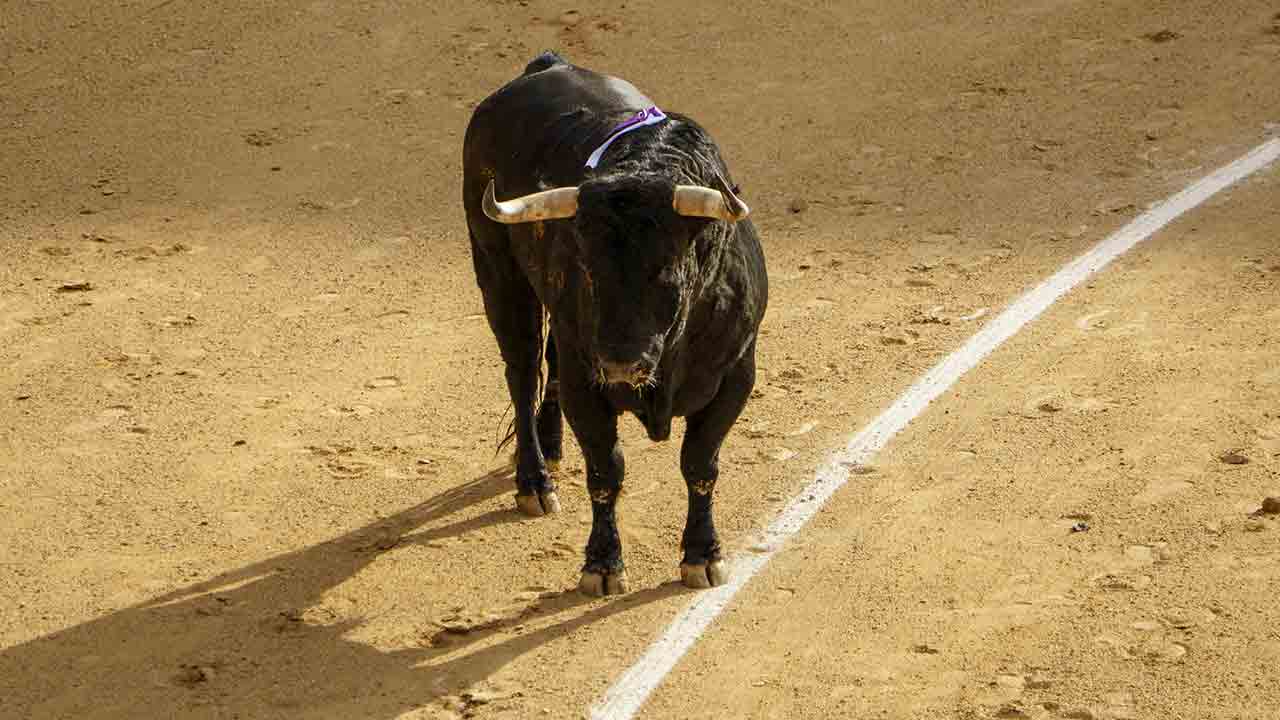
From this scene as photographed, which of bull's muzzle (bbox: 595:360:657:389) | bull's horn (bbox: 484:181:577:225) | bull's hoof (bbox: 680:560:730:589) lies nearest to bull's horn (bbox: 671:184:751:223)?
bull's horn (bbox: 484:181:577:225)

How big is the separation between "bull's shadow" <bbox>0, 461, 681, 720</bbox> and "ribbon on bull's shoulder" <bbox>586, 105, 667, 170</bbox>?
1970 millimetres

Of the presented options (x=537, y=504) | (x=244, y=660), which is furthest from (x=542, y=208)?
(x=244, y=660)

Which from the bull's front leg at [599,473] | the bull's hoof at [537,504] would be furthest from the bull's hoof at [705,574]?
the bull's hoof at [537,504]

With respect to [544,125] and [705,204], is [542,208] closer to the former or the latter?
[705,204]

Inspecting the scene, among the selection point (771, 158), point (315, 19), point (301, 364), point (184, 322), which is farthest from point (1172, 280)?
point (315, 19)

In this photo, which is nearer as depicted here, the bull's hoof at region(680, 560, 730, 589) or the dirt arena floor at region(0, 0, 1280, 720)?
the dirt arena floor at region(0, 0, 1280, 720)

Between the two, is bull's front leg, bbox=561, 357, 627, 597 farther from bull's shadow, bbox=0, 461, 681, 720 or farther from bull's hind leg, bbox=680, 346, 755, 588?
bull's hind leg, bbox=680, 346, 755, 588

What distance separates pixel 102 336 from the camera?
10.7m

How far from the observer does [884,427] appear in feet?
29.9

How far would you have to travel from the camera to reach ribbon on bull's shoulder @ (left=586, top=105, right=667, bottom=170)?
24.5 ft

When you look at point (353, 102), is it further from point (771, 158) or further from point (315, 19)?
point (771, 158)

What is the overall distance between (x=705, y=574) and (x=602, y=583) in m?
0.47

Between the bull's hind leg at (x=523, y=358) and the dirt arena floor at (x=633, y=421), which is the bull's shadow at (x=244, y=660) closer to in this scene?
the dirt arena floor at (x=633, y=421)

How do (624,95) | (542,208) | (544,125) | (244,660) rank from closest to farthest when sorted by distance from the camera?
(542,208) < (244,660) < (544,125) < (624,95)
